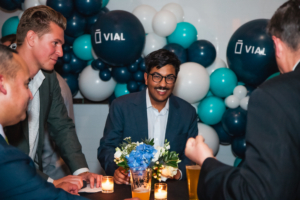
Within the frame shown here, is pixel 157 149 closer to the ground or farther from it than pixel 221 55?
closer to the ground

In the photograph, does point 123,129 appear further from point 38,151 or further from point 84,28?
point 84,28

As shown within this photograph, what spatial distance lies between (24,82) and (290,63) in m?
1.10

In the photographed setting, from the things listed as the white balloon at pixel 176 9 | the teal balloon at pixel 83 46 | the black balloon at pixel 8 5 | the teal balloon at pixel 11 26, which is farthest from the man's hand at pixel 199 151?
the black balloon at pixel 8 5

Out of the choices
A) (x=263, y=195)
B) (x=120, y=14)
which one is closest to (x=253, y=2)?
(x=120, y=14)

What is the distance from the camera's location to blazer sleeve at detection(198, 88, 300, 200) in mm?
863

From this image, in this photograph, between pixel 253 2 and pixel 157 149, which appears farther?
pixel 253 2

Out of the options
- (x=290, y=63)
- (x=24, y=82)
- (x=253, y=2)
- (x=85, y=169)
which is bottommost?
(x=85, y=169)

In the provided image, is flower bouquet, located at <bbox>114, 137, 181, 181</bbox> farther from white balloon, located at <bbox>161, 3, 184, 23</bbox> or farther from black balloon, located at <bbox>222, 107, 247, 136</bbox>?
white balloon, located at <bbox>161, 3, 184, 23</bbox>

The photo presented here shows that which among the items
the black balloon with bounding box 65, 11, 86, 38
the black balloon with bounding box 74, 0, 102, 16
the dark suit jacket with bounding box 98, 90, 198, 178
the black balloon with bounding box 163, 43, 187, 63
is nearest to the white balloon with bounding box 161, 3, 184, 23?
the black balloon with bounding box 163, 43, 187, 63

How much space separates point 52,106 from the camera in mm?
2295

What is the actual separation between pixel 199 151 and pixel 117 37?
2526 mm

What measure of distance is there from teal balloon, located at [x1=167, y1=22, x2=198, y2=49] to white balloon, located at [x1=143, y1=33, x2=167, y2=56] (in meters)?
0.14

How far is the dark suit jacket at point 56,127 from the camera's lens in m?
2.10

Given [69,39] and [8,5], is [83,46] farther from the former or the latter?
[8,5]
